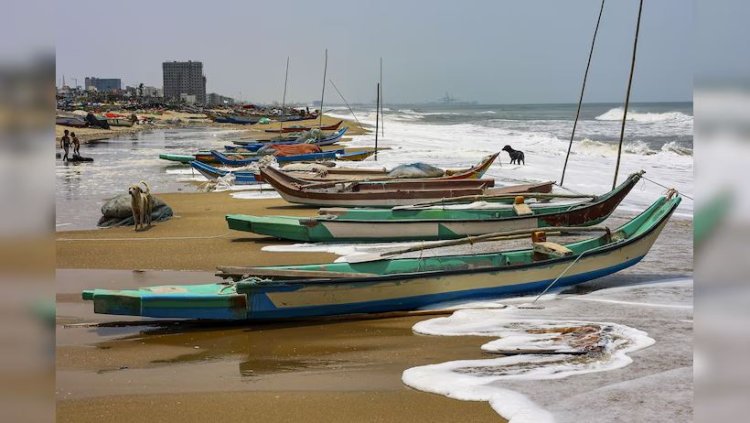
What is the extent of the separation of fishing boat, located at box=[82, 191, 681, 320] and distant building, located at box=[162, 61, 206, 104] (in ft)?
480

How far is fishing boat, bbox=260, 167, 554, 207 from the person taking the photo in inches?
559

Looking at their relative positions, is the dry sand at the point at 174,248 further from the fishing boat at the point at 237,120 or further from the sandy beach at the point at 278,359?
the fishing boat at the point at 237,120

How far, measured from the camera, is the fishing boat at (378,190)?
1421cm

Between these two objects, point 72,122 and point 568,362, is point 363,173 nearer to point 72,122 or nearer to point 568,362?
point 568,362

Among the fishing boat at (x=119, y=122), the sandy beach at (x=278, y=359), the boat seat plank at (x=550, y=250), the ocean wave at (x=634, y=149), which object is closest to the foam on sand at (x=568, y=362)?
the sandy beach at (x=278, y=359)

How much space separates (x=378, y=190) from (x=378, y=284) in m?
7.41

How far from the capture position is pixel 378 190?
1447 cm

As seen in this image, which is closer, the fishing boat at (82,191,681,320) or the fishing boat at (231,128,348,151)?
the fishing boat at (82,191,681,320)

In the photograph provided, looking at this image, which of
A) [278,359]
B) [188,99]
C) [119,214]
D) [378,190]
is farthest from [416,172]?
[188,99]

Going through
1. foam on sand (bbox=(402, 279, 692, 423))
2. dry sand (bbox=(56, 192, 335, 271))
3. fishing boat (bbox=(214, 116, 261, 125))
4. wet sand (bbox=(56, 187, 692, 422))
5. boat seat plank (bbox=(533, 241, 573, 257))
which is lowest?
dry sand (bbox=(56, 192, 335, 271))

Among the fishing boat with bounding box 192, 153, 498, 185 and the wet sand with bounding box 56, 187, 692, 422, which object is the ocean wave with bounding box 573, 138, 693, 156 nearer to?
the fishing boat with bounding box 192, 153, 498, 185

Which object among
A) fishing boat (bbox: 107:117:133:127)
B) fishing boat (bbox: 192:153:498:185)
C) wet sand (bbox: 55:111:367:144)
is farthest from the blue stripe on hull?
fishing boat (bbox: 107:117:133:127)

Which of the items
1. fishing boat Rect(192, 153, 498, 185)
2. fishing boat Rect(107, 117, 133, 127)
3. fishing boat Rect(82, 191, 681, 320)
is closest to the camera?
fishing boat Rect(82, 191, 681, 320)
